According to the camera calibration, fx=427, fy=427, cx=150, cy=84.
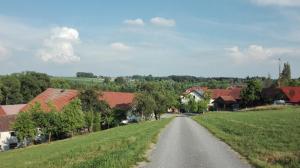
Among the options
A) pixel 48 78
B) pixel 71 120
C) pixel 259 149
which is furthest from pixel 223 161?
pixel 48 78

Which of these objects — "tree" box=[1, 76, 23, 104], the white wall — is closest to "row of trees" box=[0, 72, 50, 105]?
"tree" box=[1, 76, 23, 104]

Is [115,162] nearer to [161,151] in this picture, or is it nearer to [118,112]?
[161,151]

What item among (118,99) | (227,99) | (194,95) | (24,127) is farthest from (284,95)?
(24,127)

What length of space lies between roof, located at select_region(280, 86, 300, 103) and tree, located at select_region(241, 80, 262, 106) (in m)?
6.54

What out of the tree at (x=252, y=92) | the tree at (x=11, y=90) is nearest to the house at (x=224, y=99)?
the tree at (x=252, y=92)

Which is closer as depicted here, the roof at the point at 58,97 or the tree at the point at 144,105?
the tree at the point at 144,105

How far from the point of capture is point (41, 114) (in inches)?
2457

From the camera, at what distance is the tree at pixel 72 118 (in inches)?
2468

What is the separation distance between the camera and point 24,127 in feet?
197

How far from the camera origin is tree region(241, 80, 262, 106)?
109 m

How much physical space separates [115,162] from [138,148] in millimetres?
5835

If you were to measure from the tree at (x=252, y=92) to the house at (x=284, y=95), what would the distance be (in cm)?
309

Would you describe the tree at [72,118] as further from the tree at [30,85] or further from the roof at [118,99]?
the tree at [30,85]

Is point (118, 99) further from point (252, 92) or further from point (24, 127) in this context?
point (24, 127)
